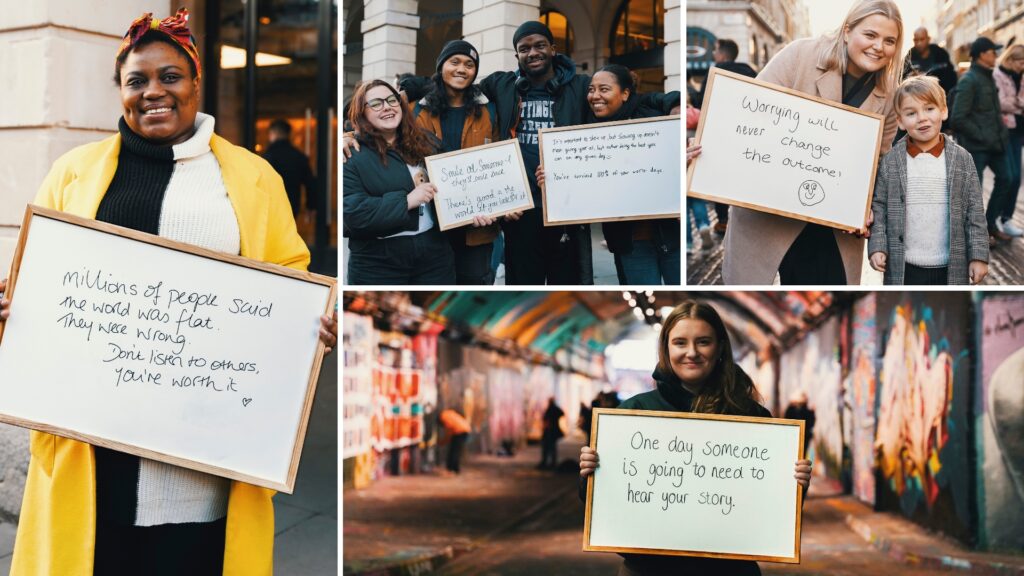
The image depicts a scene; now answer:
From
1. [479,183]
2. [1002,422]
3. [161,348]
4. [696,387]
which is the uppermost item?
[479,183]

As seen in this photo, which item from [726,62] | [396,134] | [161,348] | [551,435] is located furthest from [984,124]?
[551,435]

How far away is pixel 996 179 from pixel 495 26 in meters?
1.98

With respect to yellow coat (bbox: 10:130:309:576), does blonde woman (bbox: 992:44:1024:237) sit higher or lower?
higher

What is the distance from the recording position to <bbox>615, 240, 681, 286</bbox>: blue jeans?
13.2 feet

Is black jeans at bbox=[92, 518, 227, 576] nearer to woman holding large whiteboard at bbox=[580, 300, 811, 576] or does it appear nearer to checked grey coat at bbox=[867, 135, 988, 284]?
woman holding large whiteboard at bbox=[580, 300, 811, 576]

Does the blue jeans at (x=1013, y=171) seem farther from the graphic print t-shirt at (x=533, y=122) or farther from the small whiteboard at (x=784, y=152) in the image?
the graphic print t-shirt at (x=533, y=122)

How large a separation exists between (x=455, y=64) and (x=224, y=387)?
1798mm

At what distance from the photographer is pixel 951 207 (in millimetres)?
3857

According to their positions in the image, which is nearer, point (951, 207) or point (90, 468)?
point (90, 468)

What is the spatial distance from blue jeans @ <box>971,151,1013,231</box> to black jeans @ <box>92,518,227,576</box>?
301cm

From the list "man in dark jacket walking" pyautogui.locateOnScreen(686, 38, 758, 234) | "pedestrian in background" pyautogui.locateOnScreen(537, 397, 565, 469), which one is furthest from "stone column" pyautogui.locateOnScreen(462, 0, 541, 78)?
"pedestrian in background" pyautogui.locateOnScreen(537, 397, 565, 469)

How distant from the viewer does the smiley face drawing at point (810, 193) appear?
12.4ft

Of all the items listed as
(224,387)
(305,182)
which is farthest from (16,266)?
(305,182)

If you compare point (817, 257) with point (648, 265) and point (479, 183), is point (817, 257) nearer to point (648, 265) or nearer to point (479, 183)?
point (648, 265)
